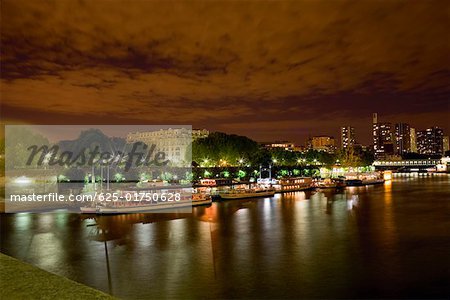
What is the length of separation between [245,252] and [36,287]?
508 inches

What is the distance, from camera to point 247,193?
161 feet

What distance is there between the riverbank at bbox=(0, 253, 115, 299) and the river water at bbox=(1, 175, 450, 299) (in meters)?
4.06

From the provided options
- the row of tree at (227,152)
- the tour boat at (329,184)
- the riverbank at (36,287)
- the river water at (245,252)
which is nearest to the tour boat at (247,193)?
the river water at (245,252)

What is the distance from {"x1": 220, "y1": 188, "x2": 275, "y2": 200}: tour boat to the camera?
1853 inches

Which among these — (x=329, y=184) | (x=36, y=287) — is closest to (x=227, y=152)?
(x=329, y=184)

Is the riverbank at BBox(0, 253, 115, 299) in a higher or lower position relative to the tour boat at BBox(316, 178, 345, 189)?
higher

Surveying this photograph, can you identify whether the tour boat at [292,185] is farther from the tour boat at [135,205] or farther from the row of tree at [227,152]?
the tour boat at [135,205]

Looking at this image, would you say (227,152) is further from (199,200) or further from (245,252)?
(245,252)

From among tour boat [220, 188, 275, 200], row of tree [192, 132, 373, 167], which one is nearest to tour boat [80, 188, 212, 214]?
tour boat [220, 188, 275, 200]

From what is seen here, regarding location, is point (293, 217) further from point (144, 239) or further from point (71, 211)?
point (71, 211)

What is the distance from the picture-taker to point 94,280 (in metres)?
17.1

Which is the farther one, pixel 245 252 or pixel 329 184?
pixel 329 184

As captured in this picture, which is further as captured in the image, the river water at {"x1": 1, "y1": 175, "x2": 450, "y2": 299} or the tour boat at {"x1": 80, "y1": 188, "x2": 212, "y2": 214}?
the tour boat at {"x1": 80, "y1": 188, "x2": 212, "y2": 214}

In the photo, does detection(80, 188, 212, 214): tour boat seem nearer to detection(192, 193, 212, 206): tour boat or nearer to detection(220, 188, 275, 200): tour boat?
detection(192, 193, 212, 206): tour boat
